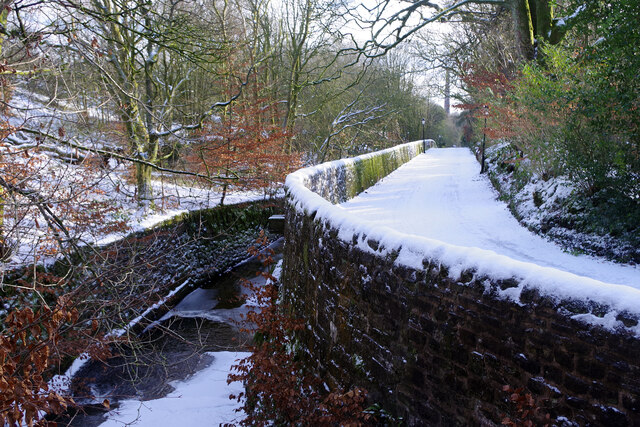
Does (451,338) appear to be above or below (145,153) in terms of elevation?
below

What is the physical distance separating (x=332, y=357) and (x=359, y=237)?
58.8 inches

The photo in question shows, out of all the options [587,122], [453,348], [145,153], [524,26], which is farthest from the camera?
[524,26]

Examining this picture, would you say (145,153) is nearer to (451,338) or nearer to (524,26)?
(451,338)

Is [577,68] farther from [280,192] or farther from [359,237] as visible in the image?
[280,192]

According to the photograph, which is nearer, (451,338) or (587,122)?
(451,338)

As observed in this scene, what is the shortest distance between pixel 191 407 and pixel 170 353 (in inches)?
83.8

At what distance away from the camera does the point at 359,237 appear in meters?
4.28

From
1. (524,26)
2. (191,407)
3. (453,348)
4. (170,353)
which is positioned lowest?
(191,407)

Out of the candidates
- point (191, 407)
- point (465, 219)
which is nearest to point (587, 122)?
point (465, 219)

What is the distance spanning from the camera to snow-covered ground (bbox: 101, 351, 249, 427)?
22.6 ft

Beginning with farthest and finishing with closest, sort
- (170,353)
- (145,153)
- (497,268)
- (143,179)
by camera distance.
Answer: (143,179) < (145,153) < (170,353) < (497,268)

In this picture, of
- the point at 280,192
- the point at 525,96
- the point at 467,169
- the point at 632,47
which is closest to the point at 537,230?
the point at 525,96

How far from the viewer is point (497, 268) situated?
2861 millimetres

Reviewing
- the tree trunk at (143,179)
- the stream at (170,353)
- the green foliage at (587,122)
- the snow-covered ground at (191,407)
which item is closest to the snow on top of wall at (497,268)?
the stream at (170,353)
